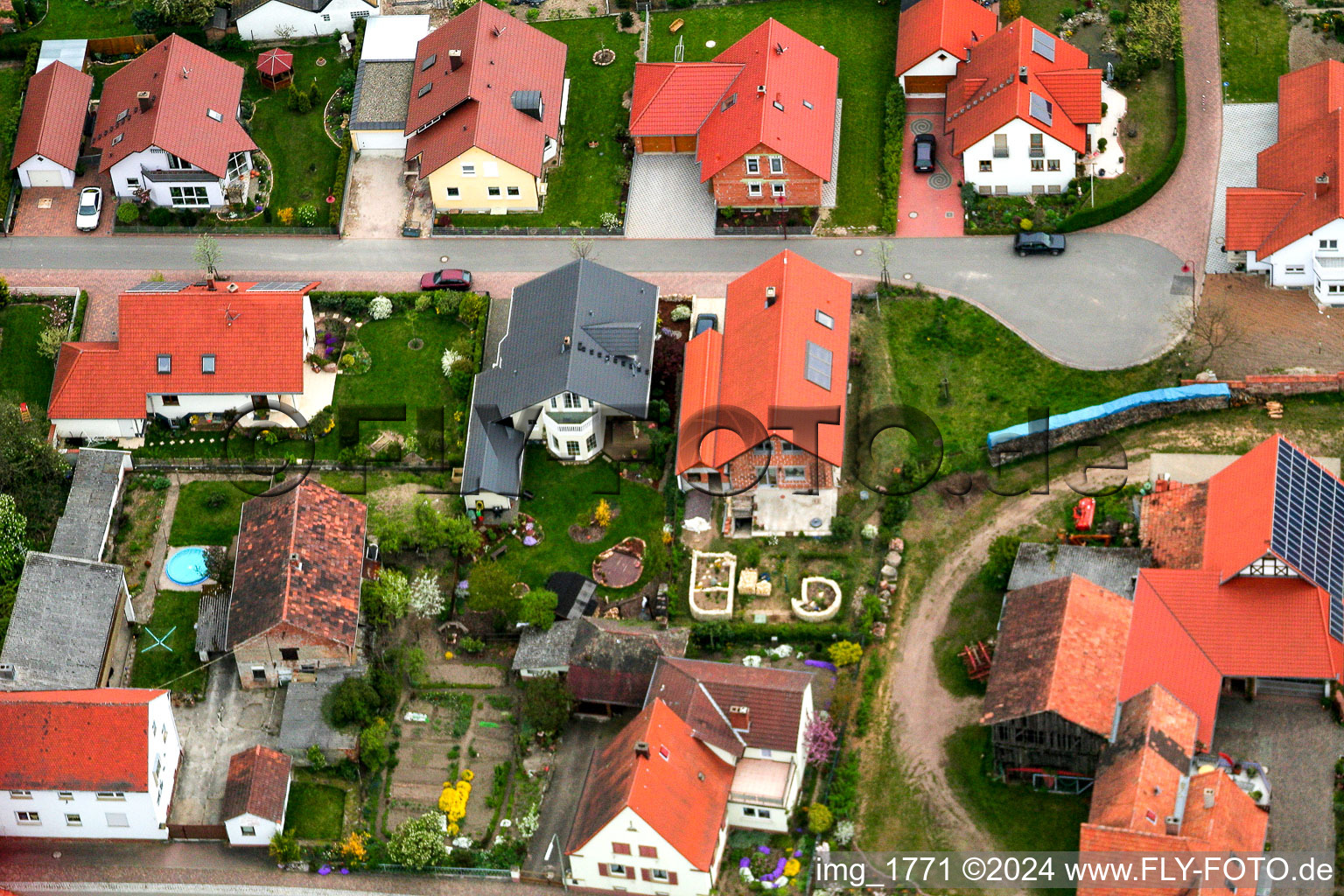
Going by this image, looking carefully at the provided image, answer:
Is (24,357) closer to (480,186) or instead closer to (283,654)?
(480,186)

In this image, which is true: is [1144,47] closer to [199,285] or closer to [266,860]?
[199,285]

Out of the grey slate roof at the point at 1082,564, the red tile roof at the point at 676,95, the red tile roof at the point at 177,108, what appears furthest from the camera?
the red tile roof at the point at 676,95

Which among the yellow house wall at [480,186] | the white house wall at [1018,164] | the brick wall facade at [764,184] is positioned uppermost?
the white house wall at [1018,164]

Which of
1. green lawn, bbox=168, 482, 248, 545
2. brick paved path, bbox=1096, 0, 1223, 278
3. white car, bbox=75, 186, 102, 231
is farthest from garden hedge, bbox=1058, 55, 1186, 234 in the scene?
white car, bbox=75, 186, 102, 231

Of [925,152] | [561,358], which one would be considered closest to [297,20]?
[561,358]

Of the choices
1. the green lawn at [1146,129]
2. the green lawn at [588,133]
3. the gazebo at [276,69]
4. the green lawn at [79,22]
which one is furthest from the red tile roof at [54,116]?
the green lawn at [1146,129]

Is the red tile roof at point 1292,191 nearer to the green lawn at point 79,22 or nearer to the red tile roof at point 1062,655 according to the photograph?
the red tile roof at point 1062,655

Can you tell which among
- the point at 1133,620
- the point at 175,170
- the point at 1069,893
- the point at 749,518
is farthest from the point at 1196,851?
the point at 175,170
